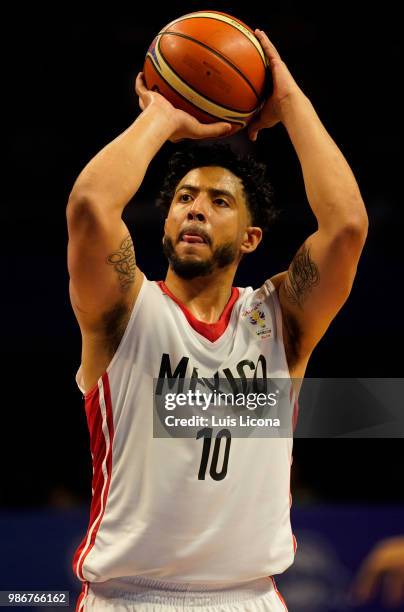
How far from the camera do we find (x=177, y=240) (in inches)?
131

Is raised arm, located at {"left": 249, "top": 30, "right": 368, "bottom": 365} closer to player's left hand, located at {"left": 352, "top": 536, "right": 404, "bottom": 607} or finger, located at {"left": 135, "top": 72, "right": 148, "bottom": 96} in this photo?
finger, located at {"left": 135, "top": 72, "right": 148, "bottom": 96}

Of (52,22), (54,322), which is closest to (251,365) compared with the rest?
(54,322)

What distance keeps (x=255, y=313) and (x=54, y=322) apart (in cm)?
357

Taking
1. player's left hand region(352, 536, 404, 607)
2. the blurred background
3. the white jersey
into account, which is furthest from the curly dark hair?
the blurred background

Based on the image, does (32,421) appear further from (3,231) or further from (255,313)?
(255,313)

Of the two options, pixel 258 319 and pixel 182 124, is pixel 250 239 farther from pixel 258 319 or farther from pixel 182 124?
pixel 182 124

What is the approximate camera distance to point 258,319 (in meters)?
3.35

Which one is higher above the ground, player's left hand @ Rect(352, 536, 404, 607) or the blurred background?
the blurred background

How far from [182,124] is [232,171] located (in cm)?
36

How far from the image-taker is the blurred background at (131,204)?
6777 millimetres

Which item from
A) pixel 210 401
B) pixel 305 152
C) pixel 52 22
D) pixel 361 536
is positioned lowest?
pixel 361 536

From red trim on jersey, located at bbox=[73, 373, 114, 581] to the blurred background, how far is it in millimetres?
3045

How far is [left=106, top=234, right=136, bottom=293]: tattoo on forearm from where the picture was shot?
119 inches

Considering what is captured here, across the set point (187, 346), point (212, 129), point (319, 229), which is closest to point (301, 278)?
point (319, 229)
